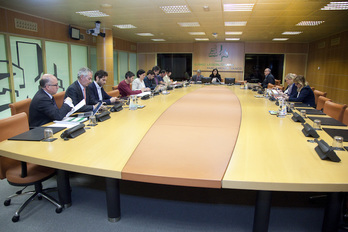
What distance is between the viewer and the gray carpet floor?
83.3 inches

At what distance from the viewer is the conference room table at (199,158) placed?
5.40 feet

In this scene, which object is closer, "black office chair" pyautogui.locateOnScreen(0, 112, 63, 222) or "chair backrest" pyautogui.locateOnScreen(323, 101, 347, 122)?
"black office chair" pyautogui.locateOnScreen(0, 112, 63, 222)

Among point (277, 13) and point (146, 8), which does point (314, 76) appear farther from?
point (146, 8)

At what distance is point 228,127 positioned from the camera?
2.76 meters

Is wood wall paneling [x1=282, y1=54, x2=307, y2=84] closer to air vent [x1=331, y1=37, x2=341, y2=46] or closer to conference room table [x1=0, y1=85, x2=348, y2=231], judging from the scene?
air vent [x1=331, y1=37, x2=341, y2=46]

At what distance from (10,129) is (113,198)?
120 centimetres

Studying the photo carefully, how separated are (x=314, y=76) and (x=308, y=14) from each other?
6.87m

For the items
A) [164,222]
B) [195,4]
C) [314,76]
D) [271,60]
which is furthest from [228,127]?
[271,60]

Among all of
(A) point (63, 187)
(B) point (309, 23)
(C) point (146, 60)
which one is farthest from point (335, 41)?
(A) point (63, 187)

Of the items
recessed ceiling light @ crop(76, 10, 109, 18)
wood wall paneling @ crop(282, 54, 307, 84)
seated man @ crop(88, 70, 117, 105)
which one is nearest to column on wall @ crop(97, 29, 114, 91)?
recessed ceiling light @ crop(76, 10, 109, 18)

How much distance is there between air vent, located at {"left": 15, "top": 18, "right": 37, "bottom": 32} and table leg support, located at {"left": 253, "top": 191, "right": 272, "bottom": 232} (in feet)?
24.1

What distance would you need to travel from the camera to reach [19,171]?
2.24 metres

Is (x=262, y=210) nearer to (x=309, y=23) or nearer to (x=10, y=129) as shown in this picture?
(x=10, y=129)

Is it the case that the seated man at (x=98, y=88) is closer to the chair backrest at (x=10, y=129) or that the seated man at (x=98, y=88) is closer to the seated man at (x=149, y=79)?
the chair backrest at (x=10, y=129)
